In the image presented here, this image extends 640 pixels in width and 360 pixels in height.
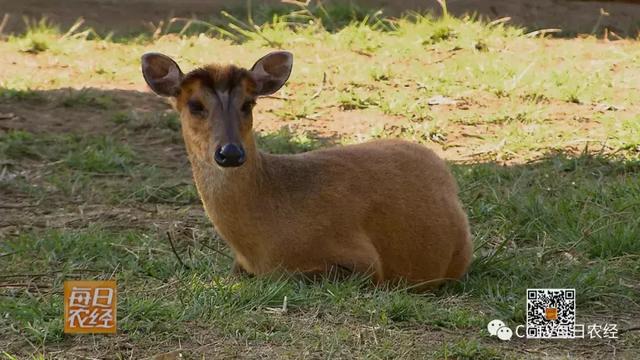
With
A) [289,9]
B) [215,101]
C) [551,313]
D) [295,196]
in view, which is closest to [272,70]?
[215,101]

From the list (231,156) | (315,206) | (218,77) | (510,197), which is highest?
(218,77)

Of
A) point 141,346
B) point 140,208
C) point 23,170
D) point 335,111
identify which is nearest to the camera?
point 141,346

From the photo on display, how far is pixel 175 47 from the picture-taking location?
11.6m

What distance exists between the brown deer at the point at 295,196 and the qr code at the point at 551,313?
0.68 m

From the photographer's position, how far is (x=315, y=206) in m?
6.05

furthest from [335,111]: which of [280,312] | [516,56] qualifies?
[280,312]

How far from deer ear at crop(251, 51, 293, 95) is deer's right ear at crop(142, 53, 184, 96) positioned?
390 mm

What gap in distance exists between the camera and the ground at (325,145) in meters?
5.29

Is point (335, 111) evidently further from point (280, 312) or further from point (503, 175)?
point (280, 312)

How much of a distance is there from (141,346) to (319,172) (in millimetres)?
1551

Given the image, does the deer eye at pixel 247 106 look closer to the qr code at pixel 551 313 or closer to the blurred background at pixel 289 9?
the qr code at pixel 551 313

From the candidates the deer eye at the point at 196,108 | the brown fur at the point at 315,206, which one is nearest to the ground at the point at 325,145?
the brown fur at the point at 315,206

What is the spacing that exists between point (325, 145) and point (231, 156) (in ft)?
11.9

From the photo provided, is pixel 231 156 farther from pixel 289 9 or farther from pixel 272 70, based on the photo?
pixel 289 9
